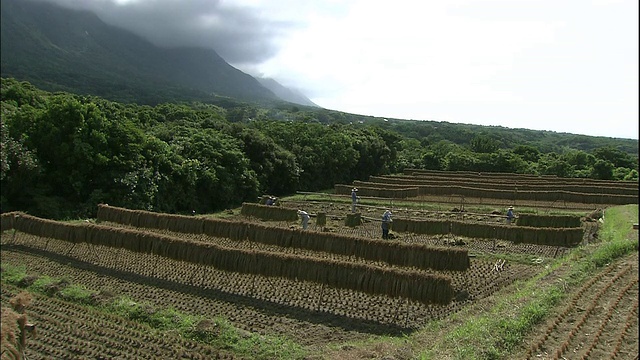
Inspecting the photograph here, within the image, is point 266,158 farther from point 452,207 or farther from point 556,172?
point 556,172

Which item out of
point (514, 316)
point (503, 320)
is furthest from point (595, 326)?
point (503, 320)

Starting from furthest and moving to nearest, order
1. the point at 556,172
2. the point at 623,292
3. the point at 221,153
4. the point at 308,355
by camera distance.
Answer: the point at 556,172
the point at 221,153
the point at 623,292
the point at 308,355

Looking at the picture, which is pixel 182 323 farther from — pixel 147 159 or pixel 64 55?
pixel 64 55

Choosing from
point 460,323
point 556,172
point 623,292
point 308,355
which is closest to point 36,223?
point 308,355

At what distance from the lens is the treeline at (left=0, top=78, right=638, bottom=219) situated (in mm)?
28578

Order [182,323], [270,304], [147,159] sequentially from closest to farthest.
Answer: [182,323], [270,304], [147,159]

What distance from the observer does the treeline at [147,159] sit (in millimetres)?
28578

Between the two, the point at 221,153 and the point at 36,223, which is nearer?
the point at 36,223

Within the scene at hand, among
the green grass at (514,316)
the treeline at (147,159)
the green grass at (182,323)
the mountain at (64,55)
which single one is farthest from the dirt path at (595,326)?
the mountain at (64,55)

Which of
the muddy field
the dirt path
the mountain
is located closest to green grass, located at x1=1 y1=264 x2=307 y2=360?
the muddy field

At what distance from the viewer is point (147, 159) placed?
32.8 meters

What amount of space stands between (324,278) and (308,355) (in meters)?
4.24

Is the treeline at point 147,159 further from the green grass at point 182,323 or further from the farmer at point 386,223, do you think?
the farmer at point 386,223

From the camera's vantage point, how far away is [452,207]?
119 ft
